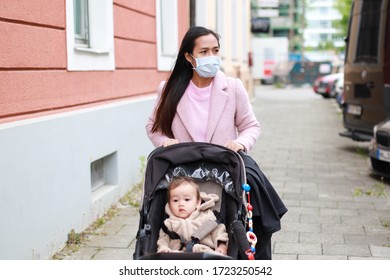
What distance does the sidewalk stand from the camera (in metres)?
6.12

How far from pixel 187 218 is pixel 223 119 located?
78 cm

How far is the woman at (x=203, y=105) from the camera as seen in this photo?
4410 mm

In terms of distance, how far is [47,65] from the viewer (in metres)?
5.93

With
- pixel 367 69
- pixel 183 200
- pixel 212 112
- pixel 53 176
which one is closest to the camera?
pixel 183 200

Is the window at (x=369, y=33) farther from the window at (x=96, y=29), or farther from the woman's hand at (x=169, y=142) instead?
the woman's hand at (x=169, y=142)

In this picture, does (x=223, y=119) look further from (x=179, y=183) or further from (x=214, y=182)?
(x=179, y=183)

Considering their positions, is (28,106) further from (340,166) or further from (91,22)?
(340,166)

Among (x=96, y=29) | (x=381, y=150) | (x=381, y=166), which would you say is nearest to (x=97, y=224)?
(x=96, y=29)

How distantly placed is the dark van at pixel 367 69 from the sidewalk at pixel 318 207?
67 cm

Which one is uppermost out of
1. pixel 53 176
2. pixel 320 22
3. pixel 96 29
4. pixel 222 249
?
pixel 320 22

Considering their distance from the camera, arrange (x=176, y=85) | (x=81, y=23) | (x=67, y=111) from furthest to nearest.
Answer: (x=81, y=23), (x=67, y=111), (x=176, y=85)

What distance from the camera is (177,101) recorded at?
14.5 ft

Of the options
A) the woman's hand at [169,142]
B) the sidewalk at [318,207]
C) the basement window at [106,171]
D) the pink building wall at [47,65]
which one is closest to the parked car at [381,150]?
the sidewalk at [318,207]
